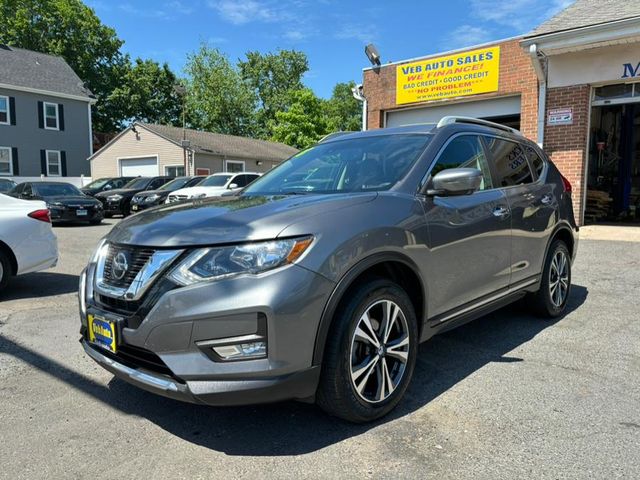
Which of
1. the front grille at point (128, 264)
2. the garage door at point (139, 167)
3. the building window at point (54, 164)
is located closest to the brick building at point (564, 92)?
the front grille at point (128, 264)

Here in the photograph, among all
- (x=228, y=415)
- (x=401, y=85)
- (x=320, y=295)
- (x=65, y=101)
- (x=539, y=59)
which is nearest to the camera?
(x=320, y=295)

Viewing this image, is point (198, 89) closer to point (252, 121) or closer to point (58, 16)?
point (252, 121)

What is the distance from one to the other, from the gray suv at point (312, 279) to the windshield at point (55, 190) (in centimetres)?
1414

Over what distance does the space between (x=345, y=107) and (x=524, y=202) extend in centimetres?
7636

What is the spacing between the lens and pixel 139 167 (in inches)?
1208

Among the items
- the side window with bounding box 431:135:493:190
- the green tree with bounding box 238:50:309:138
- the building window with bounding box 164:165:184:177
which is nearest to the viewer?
the side window with bounding box 431:135:493:190

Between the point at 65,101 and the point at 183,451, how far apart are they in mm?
32735

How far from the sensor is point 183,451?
2.72m

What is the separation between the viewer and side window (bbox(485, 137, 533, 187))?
4324 mm

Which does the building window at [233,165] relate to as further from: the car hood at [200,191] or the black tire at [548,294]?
the black tire at [548,294]

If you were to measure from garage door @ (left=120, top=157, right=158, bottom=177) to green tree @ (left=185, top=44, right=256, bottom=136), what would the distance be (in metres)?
19.2

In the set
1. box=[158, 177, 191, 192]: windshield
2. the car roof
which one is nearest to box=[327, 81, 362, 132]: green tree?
box=[158, 177, 191, 192]: windshield

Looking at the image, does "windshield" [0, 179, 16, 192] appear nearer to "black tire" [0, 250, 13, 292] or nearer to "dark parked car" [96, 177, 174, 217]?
"dark parked car" [96, 177, 174, 217]

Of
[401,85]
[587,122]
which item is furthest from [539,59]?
[401,85]
